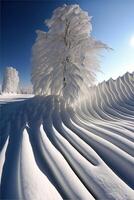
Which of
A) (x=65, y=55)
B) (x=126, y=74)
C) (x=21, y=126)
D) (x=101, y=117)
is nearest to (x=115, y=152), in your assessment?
(x=21, y=126)

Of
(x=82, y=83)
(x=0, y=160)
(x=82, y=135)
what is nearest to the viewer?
(x=0, y=160)

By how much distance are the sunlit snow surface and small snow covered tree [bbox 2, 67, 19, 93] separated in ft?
88.4

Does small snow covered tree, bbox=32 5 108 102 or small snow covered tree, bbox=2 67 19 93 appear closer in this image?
small snow covered tree, bbox=32 5 108 102

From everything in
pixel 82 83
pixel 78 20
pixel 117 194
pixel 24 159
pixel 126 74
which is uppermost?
pixel 78 20

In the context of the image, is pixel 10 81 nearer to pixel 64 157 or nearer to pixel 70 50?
pixel 70 50

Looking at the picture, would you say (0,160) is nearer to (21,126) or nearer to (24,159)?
(24,159)

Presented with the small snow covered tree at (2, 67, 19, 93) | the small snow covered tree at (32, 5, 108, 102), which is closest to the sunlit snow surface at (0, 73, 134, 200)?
the small snow covered tree at (32, 5, 108, 102)

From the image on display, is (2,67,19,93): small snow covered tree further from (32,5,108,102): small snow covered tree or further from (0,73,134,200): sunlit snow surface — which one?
(0,73,134,200): sunlit snow surface

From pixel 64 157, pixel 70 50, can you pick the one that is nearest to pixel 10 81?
pixel 70 50

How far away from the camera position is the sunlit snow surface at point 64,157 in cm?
252

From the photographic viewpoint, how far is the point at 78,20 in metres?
8.23

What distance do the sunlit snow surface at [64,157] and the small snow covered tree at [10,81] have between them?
88.4 feet

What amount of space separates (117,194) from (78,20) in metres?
7.06

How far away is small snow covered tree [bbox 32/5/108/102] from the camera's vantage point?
25.5 feet
